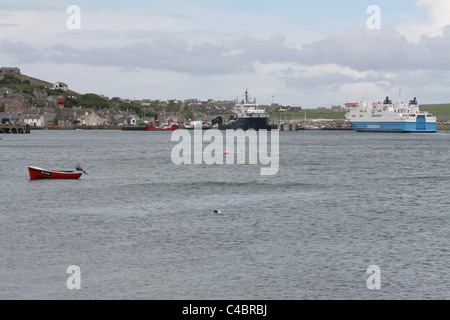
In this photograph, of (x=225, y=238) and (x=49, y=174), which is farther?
(x=49, y=174)

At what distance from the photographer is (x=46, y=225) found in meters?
35.5

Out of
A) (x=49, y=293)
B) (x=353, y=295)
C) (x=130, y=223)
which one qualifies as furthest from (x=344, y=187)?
(x=49, y=293)

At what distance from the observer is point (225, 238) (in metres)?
31.7

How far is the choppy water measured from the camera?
76.1 feet

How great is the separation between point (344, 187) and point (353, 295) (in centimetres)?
3494

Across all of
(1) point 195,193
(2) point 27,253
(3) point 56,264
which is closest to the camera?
(3) point 56,264

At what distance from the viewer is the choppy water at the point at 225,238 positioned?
76.1ft
